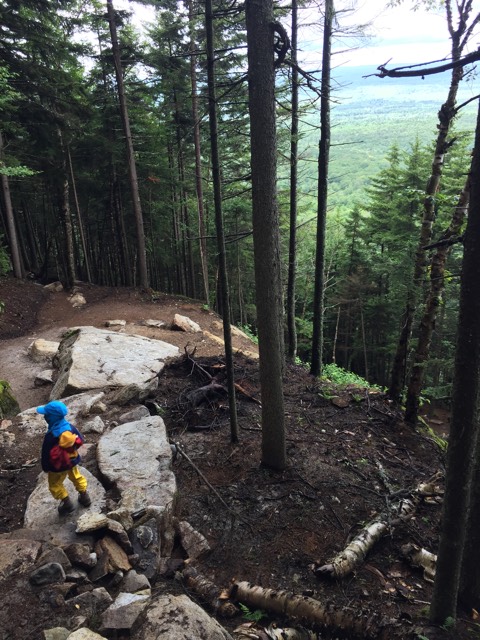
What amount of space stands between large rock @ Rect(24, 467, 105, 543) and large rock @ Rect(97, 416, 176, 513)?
0.85ft

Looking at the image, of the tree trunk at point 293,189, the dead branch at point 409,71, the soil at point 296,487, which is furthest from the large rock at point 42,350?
the dead branch at point 409,71

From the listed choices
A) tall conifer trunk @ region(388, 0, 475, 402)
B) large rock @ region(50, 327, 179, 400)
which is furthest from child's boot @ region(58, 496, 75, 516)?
tall conifer trunk @ region(388, 0, 475, 402)

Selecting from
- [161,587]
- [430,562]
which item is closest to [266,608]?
[161,587]

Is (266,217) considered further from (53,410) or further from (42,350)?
(42,350)

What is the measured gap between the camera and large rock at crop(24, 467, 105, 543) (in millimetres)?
4758

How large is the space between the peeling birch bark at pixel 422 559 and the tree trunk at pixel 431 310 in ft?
14.6

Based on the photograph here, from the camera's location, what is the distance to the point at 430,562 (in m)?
5.16

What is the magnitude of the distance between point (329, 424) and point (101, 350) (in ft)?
20.4

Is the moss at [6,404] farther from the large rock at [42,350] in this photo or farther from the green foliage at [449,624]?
the green foliage at [449,624]

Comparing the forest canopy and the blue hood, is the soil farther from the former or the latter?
the forest canopy

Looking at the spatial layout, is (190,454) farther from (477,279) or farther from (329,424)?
(477,279)

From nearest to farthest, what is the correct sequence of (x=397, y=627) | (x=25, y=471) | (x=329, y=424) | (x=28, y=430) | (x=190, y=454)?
(x=397, y=627), (x=25, y=471), (x=190, y=454), (x=28, y=430), (x=329, y=424)

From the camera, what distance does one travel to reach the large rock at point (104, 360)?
919cm

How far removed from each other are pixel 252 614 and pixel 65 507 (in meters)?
2.65
